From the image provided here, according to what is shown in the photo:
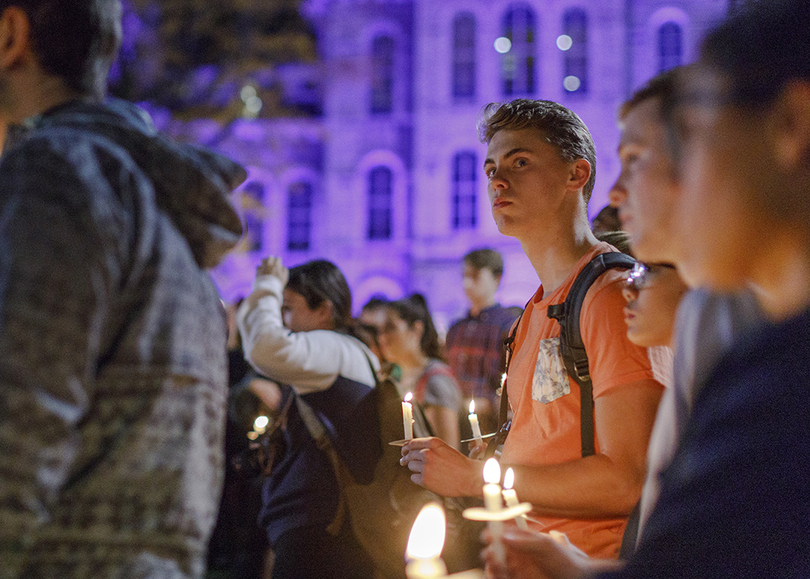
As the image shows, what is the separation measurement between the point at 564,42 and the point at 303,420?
69.9 feet

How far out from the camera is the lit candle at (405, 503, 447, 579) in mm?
925

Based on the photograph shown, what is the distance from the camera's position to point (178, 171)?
1.56 metres

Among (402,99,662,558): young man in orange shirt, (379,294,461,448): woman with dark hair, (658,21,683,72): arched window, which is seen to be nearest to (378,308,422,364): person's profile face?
(379,294,461,448): woman with dark hair

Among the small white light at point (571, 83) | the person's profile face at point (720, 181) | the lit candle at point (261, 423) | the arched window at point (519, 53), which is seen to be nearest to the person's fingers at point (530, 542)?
the person's profile face at point (720, 181)

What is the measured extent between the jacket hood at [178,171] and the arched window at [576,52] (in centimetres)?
2188

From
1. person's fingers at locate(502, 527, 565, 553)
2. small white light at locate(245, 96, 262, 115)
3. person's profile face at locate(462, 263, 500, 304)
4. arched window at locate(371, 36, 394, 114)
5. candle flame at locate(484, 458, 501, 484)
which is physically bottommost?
person's fingers at locate(502, 527, 565, 553)

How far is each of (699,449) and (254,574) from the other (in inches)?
208

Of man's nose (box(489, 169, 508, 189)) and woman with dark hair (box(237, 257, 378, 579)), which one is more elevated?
man's nose (box(489, 169, 508, 189))

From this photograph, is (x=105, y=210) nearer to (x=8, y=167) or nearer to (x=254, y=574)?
(x=8, y=167)

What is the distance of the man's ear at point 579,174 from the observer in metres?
2.49

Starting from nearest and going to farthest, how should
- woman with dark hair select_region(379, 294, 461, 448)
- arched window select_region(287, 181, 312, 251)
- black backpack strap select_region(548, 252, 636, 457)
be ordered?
black backpack strap select_region(548, 252, 636, 457)
woman with dark hair select_region(379, 294, 461, 448)
arched window select_region(287, 181, 312, 251)

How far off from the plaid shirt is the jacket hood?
180 inches

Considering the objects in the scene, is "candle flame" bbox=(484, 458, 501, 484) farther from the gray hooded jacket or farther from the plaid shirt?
the plaid shirt

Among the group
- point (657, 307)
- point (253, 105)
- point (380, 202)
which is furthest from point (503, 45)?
point (657, 307)
